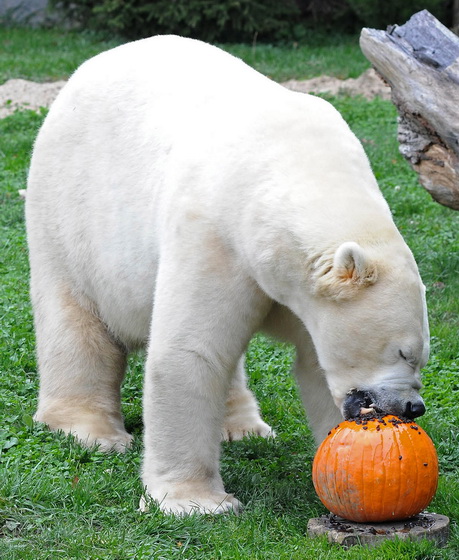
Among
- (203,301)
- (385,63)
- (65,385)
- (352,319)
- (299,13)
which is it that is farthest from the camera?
(299,13)

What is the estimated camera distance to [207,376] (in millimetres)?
4105

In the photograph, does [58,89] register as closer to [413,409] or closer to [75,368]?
[75,368]

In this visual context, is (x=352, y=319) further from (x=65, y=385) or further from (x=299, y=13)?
(x=299, y=13)

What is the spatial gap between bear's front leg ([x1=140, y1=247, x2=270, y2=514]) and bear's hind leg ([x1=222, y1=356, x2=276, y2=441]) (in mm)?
1009

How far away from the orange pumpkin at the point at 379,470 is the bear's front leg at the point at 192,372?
1.90ft

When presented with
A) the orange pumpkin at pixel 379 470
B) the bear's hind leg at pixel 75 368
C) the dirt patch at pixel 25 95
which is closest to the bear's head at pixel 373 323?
the orange pumpkin at pixel 379 470

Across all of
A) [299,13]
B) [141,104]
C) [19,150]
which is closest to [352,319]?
[141,104]

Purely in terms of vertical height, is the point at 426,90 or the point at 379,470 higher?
the point at 426,90

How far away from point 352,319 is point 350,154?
29.7 inches

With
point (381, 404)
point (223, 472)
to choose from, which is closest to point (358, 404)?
point (381, 404)

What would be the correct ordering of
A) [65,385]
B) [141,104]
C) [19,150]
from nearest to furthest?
[141,104], [65,385], [19,150]

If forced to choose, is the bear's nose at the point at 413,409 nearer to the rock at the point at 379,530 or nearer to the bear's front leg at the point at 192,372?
the rock at the point at 379,530

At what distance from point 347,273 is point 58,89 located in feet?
32.3

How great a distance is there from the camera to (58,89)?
504 inches
